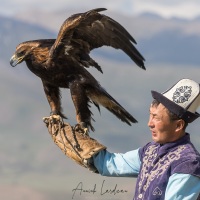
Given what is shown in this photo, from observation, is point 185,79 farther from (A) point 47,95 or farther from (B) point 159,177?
(A) point 47,95

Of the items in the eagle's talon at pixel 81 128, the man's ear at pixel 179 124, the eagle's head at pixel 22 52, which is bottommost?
the eagle's talon at pixel 81 128

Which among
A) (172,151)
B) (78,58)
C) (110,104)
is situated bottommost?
(172,151)

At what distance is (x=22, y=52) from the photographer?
18.8ft

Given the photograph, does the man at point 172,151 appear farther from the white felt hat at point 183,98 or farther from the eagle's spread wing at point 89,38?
the eagle's spread wing at point 89,38

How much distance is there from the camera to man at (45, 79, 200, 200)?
3.28m

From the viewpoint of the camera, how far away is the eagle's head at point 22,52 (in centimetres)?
567

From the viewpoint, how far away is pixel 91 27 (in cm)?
557

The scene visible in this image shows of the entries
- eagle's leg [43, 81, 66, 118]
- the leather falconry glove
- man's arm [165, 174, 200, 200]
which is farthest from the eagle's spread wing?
man's arm [165, 174, 200, 200]

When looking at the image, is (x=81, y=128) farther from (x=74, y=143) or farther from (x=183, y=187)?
(x=183, y=187)

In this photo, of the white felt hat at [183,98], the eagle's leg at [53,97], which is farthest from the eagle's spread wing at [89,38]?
the white felt hat at [183,98]

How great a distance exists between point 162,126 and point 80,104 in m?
2.04

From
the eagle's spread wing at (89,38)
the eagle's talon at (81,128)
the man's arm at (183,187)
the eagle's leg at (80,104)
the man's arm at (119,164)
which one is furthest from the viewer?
the eagle's spread wing at (89,38)

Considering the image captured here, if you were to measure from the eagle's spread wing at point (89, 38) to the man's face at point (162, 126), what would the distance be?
219cm

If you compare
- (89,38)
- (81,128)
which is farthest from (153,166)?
(89,38)
